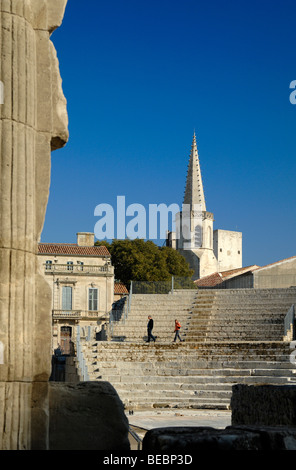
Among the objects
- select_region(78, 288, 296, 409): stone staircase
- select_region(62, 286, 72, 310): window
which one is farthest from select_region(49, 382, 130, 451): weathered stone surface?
select_region(62, 286, 72, 310): window

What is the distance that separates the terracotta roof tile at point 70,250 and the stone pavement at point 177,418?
46.6 metres

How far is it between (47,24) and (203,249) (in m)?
109

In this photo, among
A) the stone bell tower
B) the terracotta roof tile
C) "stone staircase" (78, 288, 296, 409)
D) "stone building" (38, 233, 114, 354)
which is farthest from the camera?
the stone bell tower

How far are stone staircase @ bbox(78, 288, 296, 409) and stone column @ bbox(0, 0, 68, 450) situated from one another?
15309 mm

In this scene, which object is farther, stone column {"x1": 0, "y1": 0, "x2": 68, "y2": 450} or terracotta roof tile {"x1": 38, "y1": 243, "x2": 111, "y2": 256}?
terracotta roof tile {"x1": 38, "y1": 243, "x2": 111, "y2": 256}

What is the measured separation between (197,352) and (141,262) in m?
42.5

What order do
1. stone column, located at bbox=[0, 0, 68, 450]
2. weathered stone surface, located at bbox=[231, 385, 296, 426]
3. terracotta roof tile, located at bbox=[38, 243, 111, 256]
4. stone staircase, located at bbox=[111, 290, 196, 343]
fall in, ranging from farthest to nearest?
terracotta roof tile, located at bbox=[38, 243, 111, 256], stone staircase, located at bbox=[111, 290, 196, 343], weathered stone surface, located at bbox=[231, 385, 296, 426], stone column, located at bbox=[0, 0, 68, 450]

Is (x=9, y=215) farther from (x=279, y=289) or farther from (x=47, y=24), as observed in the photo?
(x=279, y=289)

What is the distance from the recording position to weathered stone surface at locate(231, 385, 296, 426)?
5726 millimetres

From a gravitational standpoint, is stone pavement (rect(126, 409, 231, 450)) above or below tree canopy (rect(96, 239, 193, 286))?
below

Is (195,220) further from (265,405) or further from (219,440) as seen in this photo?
(219,440)

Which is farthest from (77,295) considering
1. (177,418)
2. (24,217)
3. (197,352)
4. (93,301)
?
(24,217)

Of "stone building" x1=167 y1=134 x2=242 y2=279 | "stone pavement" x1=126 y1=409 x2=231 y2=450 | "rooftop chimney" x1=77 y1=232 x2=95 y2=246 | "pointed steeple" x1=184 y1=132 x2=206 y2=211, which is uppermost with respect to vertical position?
"pointed steeple" x1=184 y1=132 x2=206 y2=211

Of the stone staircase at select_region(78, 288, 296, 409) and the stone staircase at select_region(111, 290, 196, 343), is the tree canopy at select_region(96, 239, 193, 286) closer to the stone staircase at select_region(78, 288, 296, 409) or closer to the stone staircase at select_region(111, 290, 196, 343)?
the stone staircase at select_region(111, 290, 196, 343)
